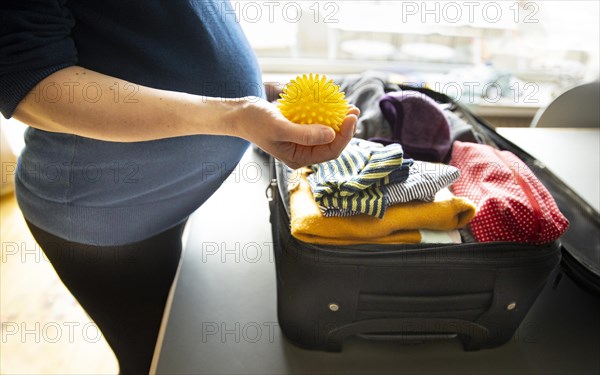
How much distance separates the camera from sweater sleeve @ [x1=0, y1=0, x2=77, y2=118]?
1.31ft

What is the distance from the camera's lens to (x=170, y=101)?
46 centimetres

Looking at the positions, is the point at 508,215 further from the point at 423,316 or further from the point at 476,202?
the point at 423,316

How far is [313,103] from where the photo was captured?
49 centimetres

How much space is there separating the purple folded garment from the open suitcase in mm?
256

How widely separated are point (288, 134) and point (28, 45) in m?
0.28

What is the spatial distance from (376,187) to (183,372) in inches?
16.4

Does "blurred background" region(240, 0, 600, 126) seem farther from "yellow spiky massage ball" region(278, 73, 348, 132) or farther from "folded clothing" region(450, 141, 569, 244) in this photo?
"yellow spiky massage ball" region(278, 73, 348, 132)

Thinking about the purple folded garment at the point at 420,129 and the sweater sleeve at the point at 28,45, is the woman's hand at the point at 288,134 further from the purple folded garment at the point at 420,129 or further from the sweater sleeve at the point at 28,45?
the purple folded garment at the point at 420,129

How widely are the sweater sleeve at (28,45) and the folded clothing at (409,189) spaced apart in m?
0.37

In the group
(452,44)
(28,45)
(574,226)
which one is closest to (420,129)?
(574,226)

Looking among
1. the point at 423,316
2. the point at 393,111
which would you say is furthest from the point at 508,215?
the point at 393,111

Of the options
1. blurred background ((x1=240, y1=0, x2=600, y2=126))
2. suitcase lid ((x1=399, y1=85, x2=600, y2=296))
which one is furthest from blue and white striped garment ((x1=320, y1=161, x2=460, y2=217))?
blurred background ((x1=240, y1=0, x2=600, y2=126))

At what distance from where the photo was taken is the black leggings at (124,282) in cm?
63

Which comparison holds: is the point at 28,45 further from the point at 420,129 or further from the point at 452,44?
the point at 452,44
